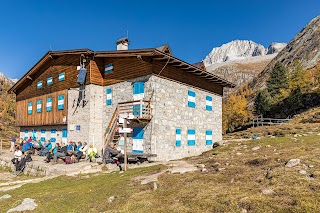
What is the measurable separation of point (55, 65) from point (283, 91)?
2188 inches

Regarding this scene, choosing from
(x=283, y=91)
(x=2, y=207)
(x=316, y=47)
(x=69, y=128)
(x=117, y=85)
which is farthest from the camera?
(x=316, y=47)

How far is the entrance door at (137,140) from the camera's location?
17980 millimetres

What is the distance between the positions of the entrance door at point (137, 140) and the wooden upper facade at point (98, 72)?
4326 millimetres

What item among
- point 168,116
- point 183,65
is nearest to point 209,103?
point 183,65

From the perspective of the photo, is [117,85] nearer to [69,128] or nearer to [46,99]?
[69,128]

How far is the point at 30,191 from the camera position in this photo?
10.7 m

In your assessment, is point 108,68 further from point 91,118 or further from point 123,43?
point 91,118

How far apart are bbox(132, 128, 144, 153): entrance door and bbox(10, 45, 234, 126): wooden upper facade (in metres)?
4.33

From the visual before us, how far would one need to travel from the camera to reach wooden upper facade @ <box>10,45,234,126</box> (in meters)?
18.3

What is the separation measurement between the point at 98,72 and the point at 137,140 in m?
7.69

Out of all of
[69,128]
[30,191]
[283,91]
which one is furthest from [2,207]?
[283,91]

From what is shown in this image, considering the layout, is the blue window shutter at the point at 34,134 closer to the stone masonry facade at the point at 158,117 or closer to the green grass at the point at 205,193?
the stone masonry facade at the point at 158,117

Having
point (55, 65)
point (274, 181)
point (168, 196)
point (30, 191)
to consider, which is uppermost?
point (55, 65)

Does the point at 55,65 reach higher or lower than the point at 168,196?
higher
